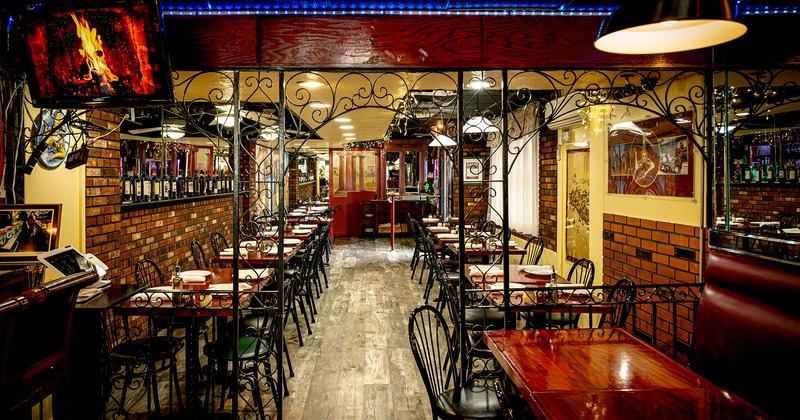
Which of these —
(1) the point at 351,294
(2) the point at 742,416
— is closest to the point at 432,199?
(1) the point at 351,294

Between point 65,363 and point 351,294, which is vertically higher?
point 65,363

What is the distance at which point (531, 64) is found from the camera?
2967mm

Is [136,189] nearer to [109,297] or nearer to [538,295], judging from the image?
[109,297]

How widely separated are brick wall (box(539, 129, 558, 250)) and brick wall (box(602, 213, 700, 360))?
6.07 feet

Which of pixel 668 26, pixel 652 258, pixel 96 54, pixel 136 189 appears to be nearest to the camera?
pixel 668 26

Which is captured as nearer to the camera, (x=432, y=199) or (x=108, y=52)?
(x=108, y=52)

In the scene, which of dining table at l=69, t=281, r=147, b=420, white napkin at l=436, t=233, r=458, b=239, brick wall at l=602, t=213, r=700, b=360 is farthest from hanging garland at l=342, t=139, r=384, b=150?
dining table at l=69, t=281, r=147, b=420

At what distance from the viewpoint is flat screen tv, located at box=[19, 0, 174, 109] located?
2.44m

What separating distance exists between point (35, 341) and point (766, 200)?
4556 millimetres

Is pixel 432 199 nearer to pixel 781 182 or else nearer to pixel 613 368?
pixel 781 182

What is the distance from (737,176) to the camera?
399 cm

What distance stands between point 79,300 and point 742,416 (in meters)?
3.02

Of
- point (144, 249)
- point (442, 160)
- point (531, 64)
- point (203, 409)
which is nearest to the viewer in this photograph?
point (531, 64)

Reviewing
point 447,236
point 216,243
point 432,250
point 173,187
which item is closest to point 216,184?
point 216,243
